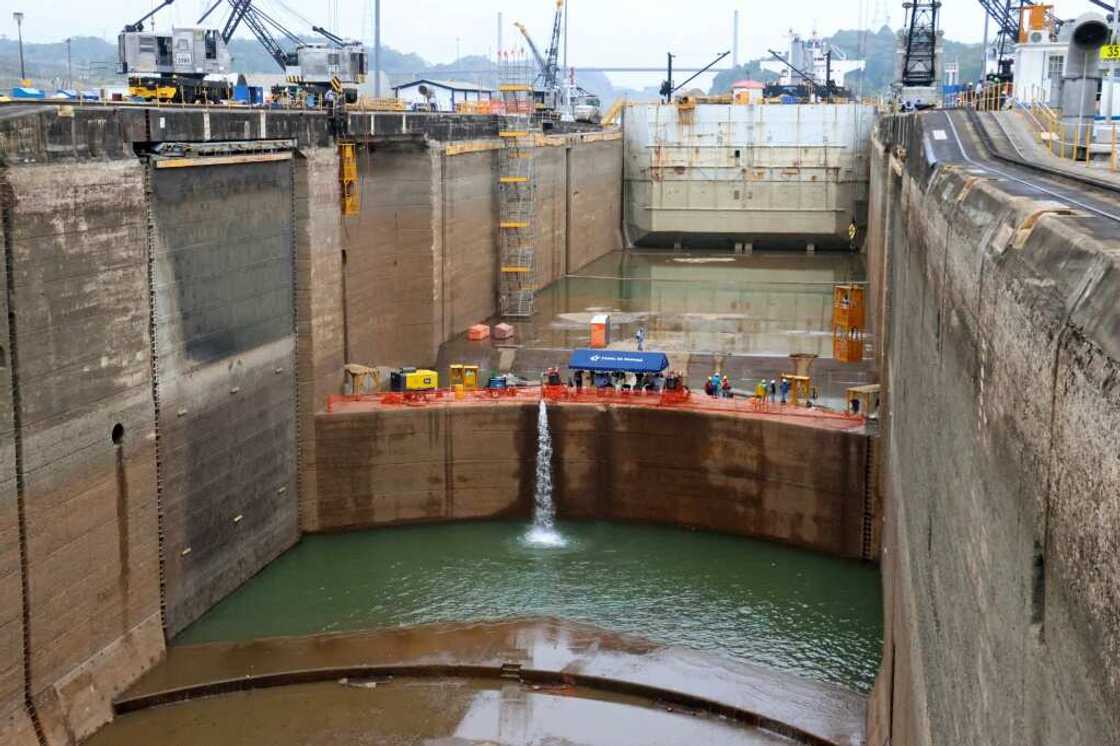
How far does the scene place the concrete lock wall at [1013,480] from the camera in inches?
227

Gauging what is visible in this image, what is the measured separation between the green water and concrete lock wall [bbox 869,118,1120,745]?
891 centimetres

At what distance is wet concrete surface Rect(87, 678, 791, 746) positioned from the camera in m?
20.9

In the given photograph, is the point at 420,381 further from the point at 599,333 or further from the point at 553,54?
the point at 553,54

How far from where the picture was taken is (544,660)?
915 inches

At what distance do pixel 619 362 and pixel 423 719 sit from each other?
1473 centimetres

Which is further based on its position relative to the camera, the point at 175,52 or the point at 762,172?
the point at 762,172

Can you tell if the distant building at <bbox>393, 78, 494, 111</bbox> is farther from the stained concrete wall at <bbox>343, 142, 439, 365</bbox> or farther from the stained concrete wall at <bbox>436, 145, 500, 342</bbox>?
the stained concrete wall at <bbox>343, 142, 439, 365</bbox>

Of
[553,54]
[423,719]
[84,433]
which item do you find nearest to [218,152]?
[84,433]

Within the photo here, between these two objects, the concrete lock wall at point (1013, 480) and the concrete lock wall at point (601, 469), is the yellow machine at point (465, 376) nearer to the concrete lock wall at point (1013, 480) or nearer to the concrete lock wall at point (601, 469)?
the concrete lock wall at point (601, 469)

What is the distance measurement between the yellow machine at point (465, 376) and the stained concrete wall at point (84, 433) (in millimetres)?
12316

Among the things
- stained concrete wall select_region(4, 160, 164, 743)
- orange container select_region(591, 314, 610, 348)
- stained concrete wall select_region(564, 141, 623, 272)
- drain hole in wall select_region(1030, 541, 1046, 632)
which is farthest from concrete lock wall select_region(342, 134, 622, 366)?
drain hole in wall select_region(1030, 541, 1046, 632)

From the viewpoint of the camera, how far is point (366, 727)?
21266mm

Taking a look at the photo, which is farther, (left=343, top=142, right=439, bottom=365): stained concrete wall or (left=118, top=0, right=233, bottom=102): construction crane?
(left=118, top=0, right=233, bottom=102): construction crane

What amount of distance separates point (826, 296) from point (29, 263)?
135 feet
